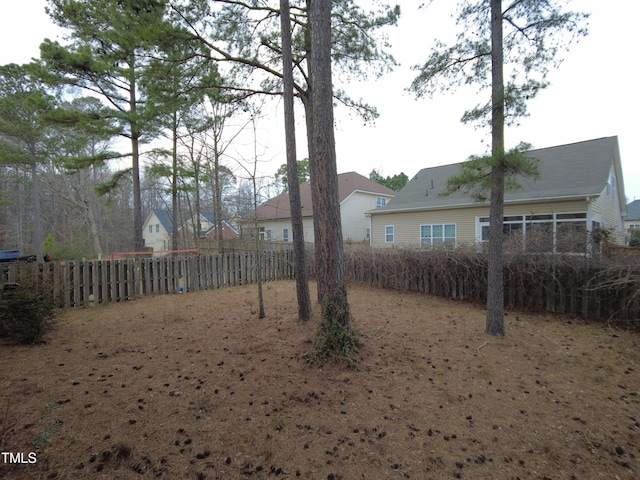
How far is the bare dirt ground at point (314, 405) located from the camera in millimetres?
2057

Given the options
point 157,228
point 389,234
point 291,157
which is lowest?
point 389,234

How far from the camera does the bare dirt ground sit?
6.75 ft

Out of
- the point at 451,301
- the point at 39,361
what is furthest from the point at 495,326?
the point at 39,361

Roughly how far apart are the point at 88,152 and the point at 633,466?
2629 cm

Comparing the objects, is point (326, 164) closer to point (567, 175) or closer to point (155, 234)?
point (567, 175)

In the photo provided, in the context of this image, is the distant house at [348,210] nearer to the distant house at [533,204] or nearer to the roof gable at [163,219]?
the distant house at [533,204]

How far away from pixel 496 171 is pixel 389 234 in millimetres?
12399

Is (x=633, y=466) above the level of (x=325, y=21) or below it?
below

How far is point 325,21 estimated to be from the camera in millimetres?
3977

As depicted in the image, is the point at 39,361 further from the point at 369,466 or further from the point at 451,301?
the point at 451,301

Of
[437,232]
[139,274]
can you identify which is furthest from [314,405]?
[437,232]

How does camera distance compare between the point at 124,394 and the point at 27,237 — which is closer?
the point at 124,394

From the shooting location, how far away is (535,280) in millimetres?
6340

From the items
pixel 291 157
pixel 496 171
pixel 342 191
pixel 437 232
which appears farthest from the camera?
pixel 342 191
